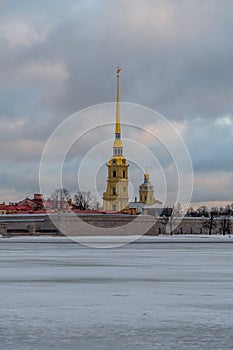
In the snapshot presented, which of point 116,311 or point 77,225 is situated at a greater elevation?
point 77,225

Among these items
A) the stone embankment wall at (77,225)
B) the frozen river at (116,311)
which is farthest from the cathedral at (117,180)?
the frozen river at (116,311)

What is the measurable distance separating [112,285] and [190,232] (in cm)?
10659

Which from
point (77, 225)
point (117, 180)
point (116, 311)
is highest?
point (117, 180)

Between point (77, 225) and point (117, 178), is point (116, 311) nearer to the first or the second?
point (77, 225)

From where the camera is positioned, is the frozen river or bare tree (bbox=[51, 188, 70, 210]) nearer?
the frozen river

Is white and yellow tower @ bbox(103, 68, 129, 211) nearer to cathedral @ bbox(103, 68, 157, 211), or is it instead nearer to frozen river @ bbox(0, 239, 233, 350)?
cathedral @ bbox(103, 68, 157, 211)

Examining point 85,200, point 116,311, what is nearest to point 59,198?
point 85,200

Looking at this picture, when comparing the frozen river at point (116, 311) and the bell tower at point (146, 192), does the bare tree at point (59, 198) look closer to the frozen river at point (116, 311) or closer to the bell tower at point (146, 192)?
the bell tower at point (146, 192)

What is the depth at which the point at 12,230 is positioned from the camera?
4072 inches

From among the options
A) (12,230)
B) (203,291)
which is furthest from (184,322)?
(12,230)

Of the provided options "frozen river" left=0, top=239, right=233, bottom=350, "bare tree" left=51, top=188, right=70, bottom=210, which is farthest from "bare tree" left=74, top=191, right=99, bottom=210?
"frozen river" left=0, top=239, right=233, bottom=350

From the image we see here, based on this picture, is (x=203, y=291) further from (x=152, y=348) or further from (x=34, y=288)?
(x=152, y=348)

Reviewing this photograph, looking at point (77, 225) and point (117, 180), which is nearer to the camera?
point (77, 225)

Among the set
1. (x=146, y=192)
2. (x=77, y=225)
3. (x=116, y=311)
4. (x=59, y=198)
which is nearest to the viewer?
(x=116, y=311)
